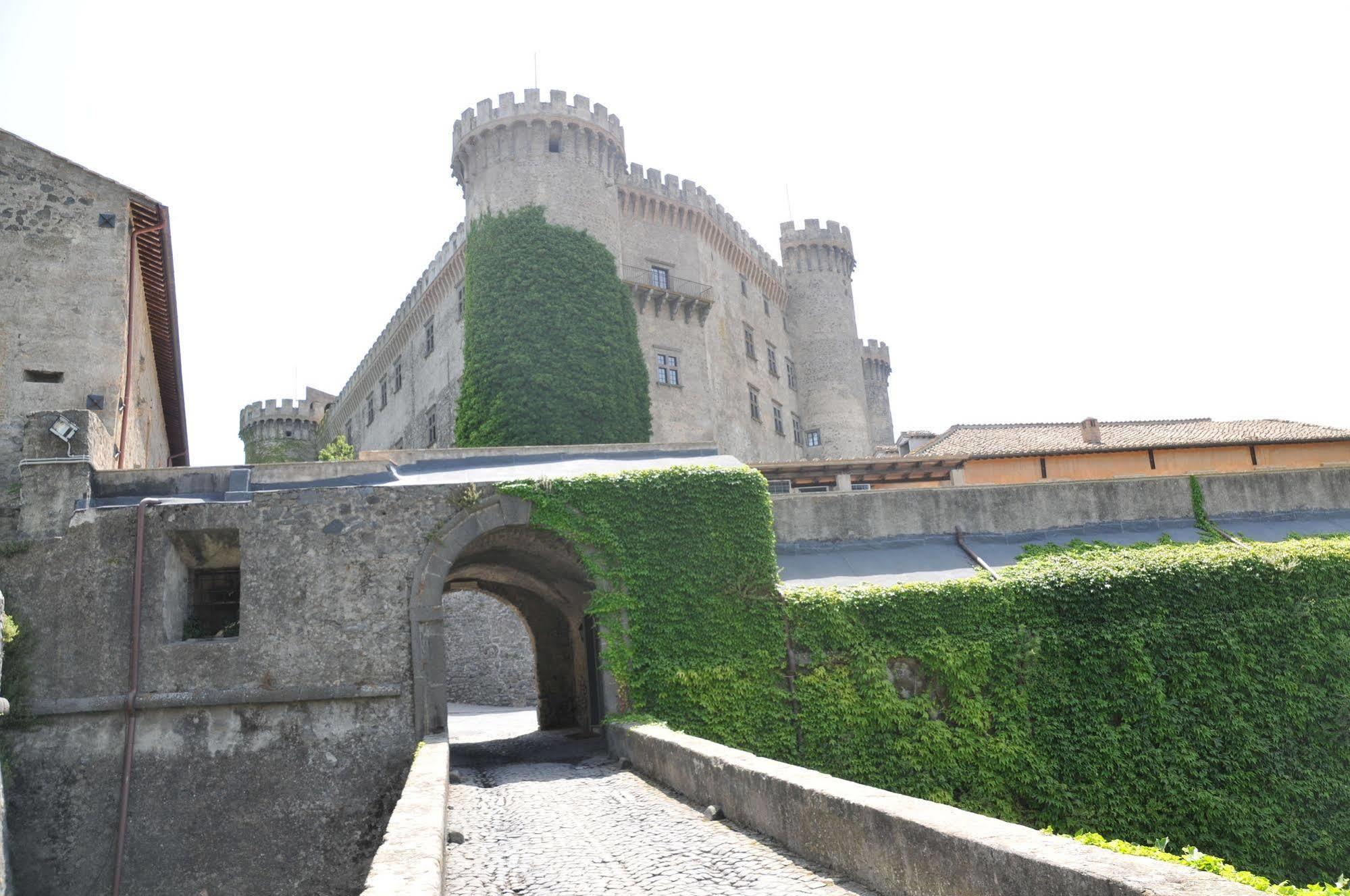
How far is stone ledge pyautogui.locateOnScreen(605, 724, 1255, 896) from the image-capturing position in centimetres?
445

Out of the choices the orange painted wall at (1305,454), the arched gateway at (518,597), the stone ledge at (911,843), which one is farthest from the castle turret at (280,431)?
the stone ledge at (911,843)

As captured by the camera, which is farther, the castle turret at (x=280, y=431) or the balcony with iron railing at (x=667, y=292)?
the castle turret at (x=280, y=431)

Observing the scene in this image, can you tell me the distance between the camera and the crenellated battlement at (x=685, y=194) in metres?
34.5

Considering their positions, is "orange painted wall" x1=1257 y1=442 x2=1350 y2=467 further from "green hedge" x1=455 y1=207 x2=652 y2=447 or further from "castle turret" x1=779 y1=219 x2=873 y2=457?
"castle turret" x1=779 y1=219 x2=873 y2=457

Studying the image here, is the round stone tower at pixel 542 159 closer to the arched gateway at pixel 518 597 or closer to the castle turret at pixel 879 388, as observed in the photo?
the arched gateway at pixel 518 597

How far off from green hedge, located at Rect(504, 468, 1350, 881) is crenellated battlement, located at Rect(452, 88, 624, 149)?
18.2 metres

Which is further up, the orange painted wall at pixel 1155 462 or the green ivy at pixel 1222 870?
the orange painted wall at pixel 1155 462

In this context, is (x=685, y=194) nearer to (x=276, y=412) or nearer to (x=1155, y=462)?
(x=1155, y=462)

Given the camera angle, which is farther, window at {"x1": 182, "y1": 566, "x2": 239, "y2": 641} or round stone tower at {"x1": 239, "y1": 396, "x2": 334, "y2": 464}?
round stone tower at {"x1": 239, "y1": 396, "x2": 334, "y2": 464}

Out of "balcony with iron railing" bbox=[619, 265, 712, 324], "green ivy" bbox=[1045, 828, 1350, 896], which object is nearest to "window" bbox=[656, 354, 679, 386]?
"balcony with iron railing" bbox=[619, 265, 712, 324]

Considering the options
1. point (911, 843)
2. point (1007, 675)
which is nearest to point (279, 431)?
point (1007, 675)

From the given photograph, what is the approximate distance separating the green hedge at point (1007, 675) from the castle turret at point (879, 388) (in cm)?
3874

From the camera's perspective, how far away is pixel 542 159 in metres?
30.0

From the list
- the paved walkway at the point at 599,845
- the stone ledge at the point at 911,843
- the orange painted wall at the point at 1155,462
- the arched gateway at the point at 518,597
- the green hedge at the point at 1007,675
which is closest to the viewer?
the stone ledge at the point at 911,843
